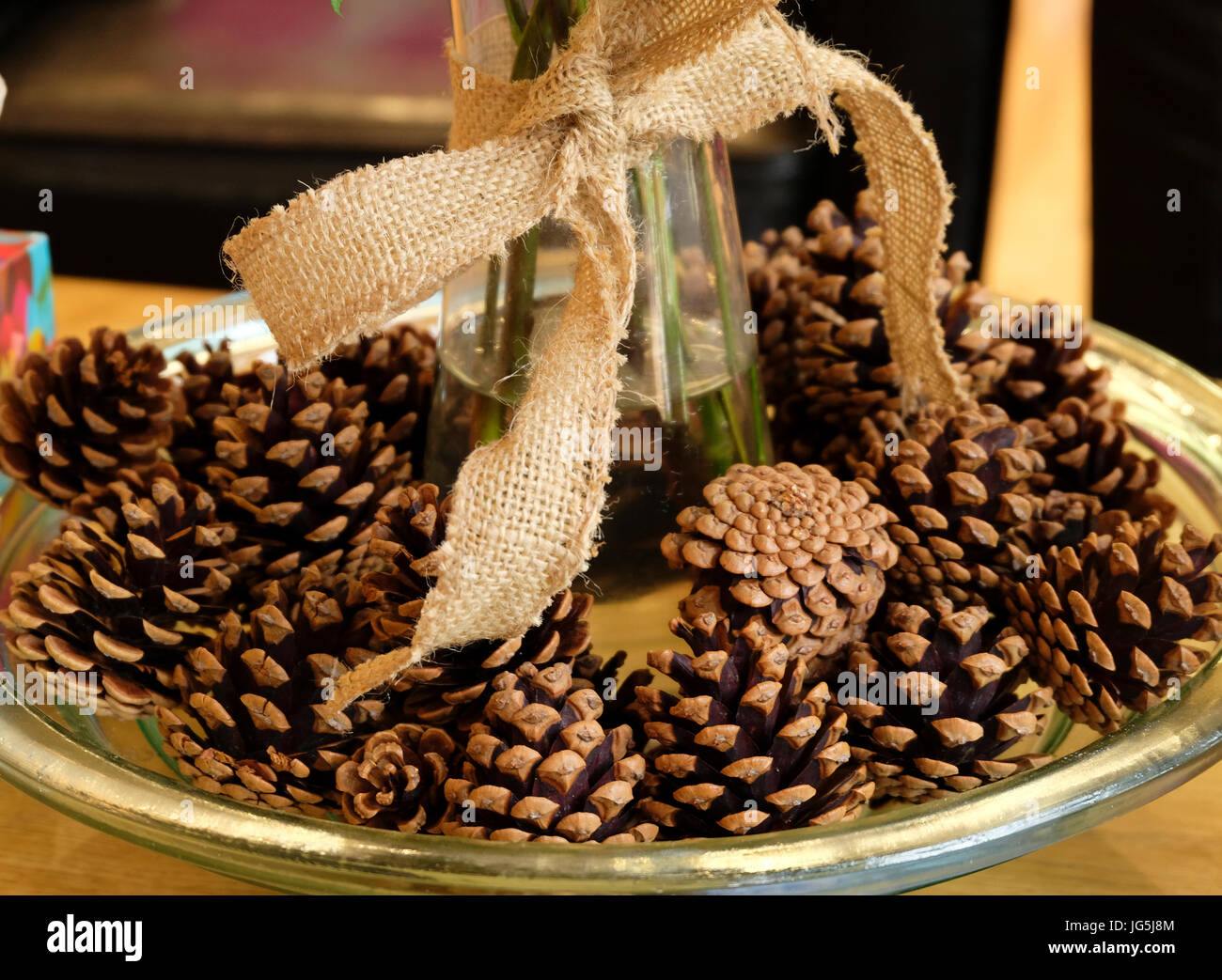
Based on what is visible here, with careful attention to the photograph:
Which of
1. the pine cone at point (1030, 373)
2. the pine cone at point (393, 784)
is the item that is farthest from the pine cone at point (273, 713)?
the pine cone at point (1030, 373)

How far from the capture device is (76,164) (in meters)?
1.14

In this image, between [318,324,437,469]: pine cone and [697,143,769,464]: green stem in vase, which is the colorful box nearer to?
[318,324,437,469]: pine cone

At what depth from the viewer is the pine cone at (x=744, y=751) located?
0.87 ft

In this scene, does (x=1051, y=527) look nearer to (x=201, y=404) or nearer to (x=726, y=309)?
(x=726, y=309)

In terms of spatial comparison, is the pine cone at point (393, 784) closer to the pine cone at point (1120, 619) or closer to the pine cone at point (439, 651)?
the pine cone at point (439, 651)

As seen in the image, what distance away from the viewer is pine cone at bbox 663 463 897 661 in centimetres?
29

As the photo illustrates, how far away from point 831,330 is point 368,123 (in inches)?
30.2

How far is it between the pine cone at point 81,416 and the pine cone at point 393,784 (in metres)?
0.17

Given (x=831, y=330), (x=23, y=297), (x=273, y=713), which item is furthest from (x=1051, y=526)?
(x=23, y=297)

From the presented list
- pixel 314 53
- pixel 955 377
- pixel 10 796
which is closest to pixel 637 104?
pixel 955 377

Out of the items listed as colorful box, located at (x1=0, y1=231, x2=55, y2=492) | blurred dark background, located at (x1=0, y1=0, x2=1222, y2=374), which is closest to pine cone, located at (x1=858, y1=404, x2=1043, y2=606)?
colorful box, located at (x1=0, y1=231, x2=55, y2=492)

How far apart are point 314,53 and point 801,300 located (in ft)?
2.93

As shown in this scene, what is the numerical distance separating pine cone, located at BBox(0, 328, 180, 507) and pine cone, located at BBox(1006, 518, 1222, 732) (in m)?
0.27

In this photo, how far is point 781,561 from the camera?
297 mm
